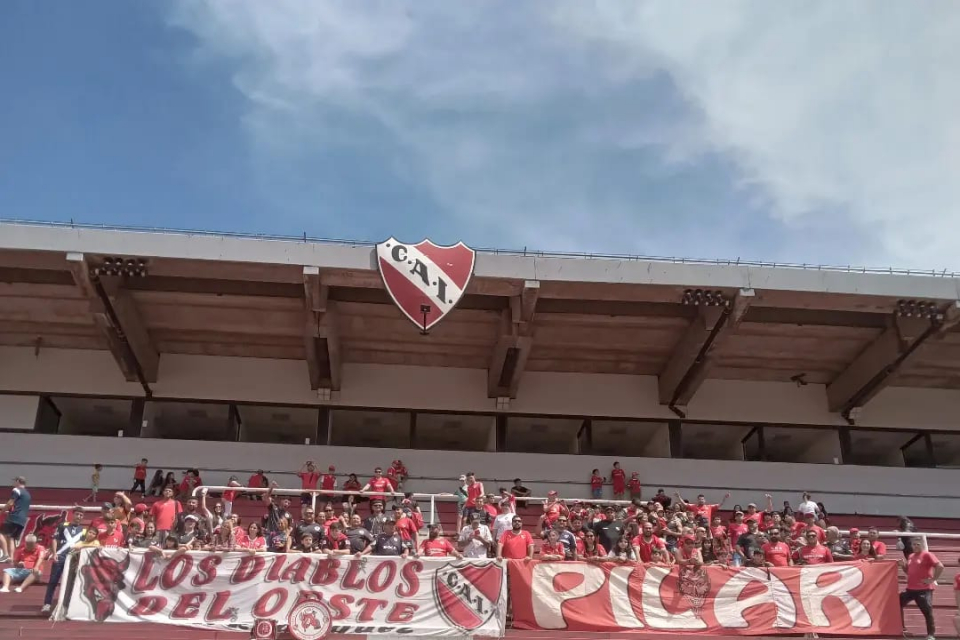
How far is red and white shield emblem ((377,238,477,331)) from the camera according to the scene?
683 inches

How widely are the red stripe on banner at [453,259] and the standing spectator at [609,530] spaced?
578cm

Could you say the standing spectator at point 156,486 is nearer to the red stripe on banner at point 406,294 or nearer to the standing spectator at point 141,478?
the standing spectator at point 141,478

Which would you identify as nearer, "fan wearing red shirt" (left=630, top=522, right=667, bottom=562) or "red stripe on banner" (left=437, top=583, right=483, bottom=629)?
"red stripe on banner" (left=437, top=583, right=483, bottom=629)

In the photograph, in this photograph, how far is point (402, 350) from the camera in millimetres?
21672

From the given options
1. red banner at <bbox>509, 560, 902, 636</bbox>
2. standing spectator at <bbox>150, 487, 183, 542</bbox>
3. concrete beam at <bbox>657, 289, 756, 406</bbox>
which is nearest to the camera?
red banner at <bbox>509, 560, 902, 636</bbox>

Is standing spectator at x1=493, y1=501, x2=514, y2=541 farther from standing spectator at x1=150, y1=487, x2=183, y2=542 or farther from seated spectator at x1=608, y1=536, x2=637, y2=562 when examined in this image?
standing spectator at x1=150, y1=487, x2=183, y2=542

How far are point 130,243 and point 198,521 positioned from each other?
7.43 metres

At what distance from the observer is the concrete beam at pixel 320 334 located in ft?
59.0

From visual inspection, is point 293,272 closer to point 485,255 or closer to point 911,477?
point 485,255

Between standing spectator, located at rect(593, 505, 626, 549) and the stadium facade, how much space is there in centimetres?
578

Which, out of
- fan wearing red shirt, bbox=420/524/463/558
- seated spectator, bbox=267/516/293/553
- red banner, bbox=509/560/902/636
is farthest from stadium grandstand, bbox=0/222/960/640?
red banner, bbox=509/560/902/636

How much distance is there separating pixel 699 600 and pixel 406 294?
8951 mm

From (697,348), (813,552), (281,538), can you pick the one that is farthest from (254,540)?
(697,348)

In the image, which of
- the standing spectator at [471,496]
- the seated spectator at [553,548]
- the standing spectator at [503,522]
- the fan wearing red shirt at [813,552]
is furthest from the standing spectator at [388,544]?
the fan wearing red shirt at [813,552]
